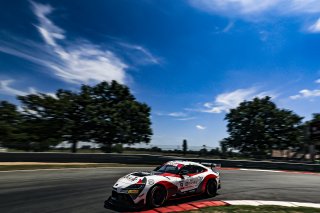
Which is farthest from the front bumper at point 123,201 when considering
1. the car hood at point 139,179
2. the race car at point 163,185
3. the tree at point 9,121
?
the tree at point 9,121

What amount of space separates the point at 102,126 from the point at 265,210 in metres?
35.3

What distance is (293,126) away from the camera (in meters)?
47.7

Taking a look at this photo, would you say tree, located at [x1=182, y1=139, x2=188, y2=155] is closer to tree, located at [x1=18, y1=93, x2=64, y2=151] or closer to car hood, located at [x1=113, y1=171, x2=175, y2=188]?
tree, located at [x1=18, y1=93, x2=64, y2=151]

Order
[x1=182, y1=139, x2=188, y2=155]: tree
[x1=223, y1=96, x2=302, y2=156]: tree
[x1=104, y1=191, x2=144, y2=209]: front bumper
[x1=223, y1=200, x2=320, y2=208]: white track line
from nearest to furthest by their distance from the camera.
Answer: [x1=104, y1=191, x2=144, y2=209]: front bumper, [x1=223, y1=200, x2=320, y2=208]: white track line, [x1=182, y1=139, x2=188, y2=155]: tree, [x1=223, y1=96, x2=302, y2=156]: tree

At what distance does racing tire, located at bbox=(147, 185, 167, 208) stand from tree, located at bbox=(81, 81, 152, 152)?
32.7m

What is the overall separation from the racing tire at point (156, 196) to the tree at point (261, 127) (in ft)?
125

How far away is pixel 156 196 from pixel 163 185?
1.39 feet

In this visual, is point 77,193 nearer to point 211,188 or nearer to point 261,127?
point 211,188

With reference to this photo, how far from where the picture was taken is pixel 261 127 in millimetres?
46844

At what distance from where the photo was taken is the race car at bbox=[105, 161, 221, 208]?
9.54 meters

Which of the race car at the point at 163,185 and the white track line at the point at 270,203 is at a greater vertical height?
the race car at the point at 163,185

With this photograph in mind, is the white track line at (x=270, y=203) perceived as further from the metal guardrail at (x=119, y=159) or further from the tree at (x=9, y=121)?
the tree at (x=9, y=121)

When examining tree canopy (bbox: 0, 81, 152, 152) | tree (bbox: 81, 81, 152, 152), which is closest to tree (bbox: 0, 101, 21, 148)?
tree canopy (bbox: 0, 81, 152, 152)

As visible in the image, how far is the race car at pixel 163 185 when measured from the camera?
954cm
